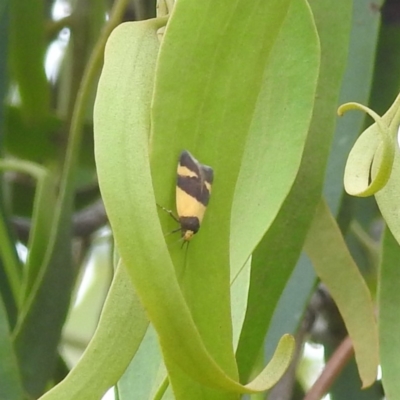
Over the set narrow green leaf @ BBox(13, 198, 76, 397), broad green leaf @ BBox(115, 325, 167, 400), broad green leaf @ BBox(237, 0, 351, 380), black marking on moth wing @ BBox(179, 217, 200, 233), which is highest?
black marking on moth wing @ BBox(179, 217, 200, 233)

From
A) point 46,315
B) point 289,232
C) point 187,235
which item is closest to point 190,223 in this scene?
point 187,235

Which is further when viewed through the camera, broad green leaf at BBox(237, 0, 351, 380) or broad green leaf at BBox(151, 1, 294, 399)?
broad green leaf at BBox(237, 0, 351, 380)

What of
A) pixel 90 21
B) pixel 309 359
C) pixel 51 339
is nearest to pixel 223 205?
pixel 51 339

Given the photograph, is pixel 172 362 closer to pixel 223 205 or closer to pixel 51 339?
pixel 223 205

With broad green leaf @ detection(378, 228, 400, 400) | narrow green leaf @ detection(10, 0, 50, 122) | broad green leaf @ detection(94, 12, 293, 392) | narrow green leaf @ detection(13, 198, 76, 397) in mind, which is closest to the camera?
broad green leaf @ detection(94, 12, 293, 392)

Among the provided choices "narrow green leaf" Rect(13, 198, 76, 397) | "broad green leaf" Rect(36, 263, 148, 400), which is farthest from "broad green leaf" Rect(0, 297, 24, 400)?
"broad green leaf" Rect(36, 263, 148, 400)

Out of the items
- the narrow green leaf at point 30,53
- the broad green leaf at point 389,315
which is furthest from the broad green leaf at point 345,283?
the narrow green leaf at point 30,53

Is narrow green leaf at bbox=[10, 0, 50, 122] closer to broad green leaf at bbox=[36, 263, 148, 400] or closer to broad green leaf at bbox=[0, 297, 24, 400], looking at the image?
broad green leaf at bbox=[0, 297, 24, 400]
